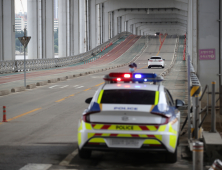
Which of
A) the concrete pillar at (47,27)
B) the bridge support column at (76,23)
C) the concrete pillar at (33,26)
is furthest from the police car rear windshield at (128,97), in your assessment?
the bridge support column at (76,23)

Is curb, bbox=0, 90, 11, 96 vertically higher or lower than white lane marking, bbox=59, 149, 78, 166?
higher

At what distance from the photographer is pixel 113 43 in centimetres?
9319

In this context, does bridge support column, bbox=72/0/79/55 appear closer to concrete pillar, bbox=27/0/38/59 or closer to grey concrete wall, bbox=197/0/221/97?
concrete pillar, bbox=27/0/38/59

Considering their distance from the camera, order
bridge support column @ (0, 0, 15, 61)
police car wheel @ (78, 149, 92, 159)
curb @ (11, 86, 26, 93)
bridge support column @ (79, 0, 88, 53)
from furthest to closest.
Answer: bridge support column @ (79, 0, 88, 53), bridge support column @ (0, 0, 15, 61), curb @ (11, 86, 26, 93), police car wheel @ (78, 149, 92, 159)

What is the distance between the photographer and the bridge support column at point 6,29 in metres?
43.8

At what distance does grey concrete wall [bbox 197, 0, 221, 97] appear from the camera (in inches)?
642

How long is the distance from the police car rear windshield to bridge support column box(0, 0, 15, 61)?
3846 centimetres

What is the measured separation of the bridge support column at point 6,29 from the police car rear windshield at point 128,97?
38.5 m

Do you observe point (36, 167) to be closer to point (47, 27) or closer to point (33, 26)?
point (33, 26)

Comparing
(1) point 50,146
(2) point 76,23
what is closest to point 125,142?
(1) point 50,146

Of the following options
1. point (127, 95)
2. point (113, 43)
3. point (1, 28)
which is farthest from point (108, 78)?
point (113, 43)

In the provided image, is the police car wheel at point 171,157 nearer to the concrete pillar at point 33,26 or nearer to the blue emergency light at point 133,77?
the blue emergency light at point 133,77

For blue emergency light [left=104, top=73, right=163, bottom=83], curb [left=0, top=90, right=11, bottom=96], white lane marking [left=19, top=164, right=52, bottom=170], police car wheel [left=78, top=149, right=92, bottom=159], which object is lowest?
white lane marking [left=19, top=164, right=52, bottom=170]

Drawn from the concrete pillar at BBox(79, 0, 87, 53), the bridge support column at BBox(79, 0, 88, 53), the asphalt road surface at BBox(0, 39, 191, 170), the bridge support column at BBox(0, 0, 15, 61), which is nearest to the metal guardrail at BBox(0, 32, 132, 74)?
the bridge support column at BBox(0, 0, 15, 61)
